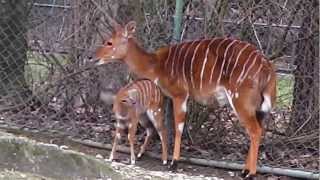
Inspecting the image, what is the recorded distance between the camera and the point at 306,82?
5.98m

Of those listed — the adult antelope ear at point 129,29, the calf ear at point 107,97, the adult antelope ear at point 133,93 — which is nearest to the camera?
the adult antelope ear at point 133,93

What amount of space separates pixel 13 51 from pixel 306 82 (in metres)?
3.01

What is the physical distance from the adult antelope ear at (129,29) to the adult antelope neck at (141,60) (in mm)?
51

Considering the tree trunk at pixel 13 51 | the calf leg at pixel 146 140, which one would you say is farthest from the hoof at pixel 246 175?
the tree trunk at pixel 13 51

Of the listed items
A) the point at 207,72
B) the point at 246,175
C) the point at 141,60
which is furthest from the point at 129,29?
the point at 246,175

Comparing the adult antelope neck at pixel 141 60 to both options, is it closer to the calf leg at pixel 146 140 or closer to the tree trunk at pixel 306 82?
the calf leg at pixel 146 140

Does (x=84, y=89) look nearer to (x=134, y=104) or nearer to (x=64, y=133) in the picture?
(x=64, y=133)

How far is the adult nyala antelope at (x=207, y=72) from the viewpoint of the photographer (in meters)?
5.48

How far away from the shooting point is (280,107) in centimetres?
615

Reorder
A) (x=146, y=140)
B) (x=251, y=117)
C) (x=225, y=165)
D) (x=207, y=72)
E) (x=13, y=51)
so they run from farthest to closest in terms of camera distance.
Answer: (x=13, y=51) → (x=146, y=140) → (x=225, y=165) → (x=207, y=72) → (x=251, y=117)

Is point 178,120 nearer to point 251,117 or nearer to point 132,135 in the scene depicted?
point 132,135

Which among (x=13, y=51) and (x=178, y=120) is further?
(x=13, y=51)

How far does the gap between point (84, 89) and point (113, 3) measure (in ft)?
2.80

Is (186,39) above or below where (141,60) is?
above
